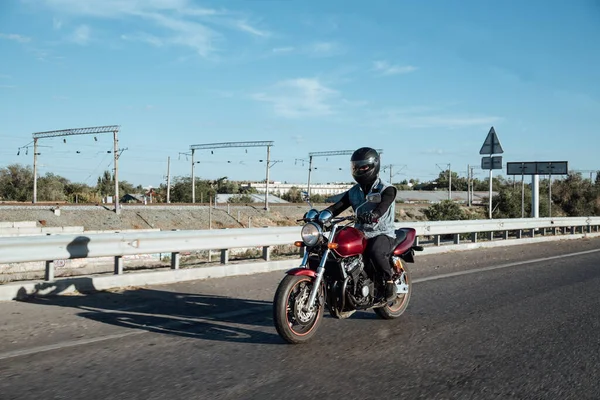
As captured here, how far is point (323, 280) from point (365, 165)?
1.33 m

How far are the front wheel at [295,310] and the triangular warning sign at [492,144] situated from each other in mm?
16643

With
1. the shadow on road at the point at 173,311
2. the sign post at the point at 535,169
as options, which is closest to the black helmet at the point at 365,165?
the shadow on road at the point at 173,311

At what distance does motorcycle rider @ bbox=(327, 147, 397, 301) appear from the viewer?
6.16 m

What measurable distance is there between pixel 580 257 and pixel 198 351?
484 inches

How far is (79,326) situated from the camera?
634cm

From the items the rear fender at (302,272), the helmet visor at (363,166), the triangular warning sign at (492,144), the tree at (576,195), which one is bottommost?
the rear fender at (302,272)

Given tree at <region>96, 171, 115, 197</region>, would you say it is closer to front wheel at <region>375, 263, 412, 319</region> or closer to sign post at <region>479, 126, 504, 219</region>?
sign post at <region>479, 126, 504, 219</region>

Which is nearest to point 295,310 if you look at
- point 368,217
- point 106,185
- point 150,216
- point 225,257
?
point 368,217

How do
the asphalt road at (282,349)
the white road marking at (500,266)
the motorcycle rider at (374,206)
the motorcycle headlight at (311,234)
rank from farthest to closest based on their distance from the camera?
the white road marking at (500,266), the motorcycle rider at (374,206), the motorcycle headlight at (311,234), the asphalt road at (282,349)

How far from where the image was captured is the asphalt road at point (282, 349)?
4.39 metres

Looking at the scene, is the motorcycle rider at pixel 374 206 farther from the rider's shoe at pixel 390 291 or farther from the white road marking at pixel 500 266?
the white road marking at pixel 500 266

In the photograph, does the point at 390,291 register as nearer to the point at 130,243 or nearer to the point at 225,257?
the point at 130,243

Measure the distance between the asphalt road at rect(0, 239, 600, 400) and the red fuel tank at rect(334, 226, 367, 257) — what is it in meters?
0.87

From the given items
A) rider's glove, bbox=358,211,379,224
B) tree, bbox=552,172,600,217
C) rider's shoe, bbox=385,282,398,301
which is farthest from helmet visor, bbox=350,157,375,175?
tree, bbox=552,172,600,217
